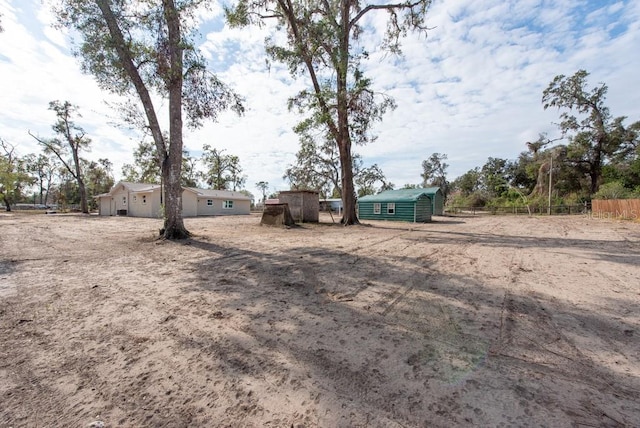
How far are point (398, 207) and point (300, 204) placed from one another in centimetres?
848

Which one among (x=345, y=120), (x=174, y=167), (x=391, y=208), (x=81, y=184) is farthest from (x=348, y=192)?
(x=81, y=184)

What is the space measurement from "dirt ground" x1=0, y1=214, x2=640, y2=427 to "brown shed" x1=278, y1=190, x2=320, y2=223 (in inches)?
463

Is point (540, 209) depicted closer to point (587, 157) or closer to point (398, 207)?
point (587, 157)

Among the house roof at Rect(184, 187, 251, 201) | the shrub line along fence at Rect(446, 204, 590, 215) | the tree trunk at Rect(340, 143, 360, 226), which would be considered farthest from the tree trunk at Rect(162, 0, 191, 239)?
the shrub line along fence at Rect(446, 204, 590, 215)

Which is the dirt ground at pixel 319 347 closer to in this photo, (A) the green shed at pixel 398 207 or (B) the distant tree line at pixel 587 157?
(A) the green shed at pixel 398 207

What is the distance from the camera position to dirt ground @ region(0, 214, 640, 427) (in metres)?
1.79

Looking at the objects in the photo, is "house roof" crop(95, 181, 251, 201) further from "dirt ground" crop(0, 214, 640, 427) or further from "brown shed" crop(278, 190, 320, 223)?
"dirt ground" crop(0, 214, 640, 427)

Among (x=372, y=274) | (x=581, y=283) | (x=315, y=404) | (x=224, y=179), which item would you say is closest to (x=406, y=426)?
(x=315, y=404)

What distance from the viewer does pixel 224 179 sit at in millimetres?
45281

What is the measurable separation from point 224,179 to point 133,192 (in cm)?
1960

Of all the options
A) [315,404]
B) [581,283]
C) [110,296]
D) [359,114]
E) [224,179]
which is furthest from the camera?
[224,179]

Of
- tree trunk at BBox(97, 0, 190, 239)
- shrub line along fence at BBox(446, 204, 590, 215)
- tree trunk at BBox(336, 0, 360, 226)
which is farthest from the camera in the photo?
shrub line along fence at BBox(446, 204, 590, 215)

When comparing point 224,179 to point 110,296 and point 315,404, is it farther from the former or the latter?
point 315,404

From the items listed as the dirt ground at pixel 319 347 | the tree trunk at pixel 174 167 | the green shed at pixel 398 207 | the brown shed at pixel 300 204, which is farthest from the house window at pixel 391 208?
the dirt ground at pixel 319 347
